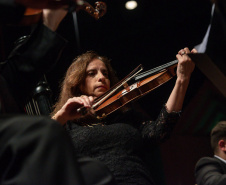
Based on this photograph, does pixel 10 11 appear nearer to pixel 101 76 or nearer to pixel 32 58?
pixel 32 58

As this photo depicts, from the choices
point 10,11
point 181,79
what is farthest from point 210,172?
point 10,11

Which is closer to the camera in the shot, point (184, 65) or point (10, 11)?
point (10, 11)

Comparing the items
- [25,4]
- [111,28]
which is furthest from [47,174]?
[111,28]

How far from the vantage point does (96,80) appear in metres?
1.77

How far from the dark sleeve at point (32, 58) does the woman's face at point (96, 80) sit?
2.61 feet

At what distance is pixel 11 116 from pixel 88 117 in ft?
3.36

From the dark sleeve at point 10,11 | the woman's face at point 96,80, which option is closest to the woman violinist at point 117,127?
the woman's face at point 96,80

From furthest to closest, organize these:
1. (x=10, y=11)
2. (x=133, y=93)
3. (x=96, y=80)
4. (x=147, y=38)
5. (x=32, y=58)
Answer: (x=147, y=38) < (x=96, y=80) < (x=133, y=93) < (x=32, y=58) < (x=10, y=11)

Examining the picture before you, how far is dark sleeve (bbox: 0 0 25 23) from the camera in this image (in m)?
0.77

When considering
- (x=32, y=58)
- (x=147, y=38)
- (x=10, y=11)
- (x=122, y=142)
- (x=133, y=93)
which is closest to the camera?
(x=10, y=11)

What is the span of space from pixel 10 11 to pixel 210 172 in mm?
1675

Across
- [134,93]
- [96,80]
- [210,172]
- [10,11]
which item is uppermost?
[96,80]

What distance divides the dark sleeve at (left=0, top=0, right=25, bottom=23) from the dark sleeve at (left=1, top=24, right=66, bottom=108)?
13cm

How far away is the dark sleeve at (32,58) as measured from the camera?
910 millimetres
